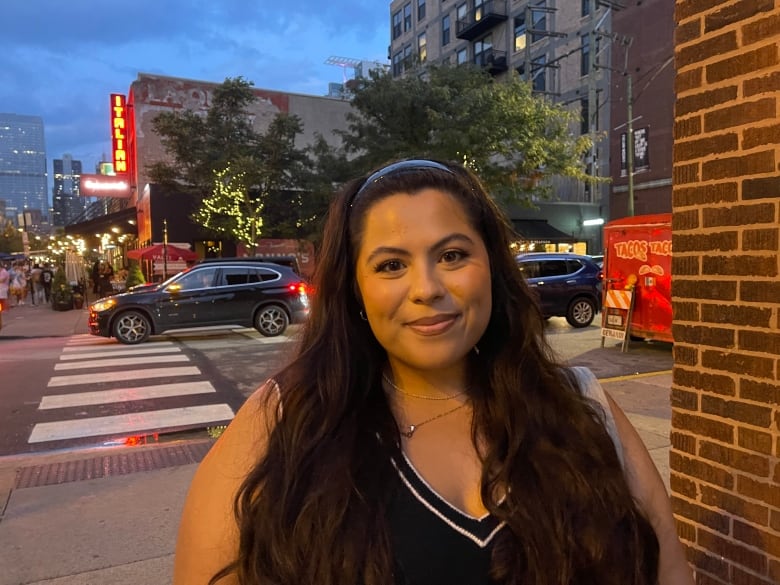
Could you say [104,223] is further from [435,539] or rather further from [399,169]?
[435,539]

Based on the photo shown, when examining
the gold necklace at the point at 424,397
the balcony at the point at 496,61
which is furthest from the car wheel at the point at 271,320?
the balcony at the point at 496,61

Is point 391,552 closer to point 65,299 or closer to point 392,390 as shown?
point 392,390

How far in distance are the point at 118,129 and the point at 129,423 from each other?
26.6 m

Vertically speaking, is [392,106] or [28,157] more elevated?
[28,157]

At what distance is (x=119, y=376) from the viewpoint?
343 inches

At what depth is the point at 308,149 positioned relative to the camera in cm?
2222

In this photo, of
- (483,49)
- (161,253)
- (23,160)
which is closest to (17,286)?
(161,253)

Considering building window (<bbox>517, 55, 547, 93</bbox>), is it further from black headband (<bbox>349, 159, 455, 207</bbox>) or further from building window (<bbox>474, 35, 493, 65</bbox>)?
black headband (<bbox>349, 159, 455, 207</bbox>)

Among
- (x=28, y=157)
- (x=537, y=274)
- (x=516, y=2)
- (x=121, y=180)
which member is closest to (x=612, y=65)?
(x=516, y=2)

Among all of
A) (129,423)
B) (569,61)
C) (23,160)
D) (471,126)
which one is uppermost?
(23,160)

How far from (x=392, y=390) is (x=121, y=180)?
3263 centimetres

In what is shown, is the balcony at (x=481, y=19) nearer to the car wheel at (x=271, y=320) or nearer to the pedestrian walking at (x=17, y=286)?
the car wheel at (x=271, y=320)

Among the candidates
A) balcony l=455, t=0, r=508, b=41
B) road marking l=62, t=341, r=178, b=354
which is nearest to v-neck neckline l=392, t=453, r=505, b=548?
road marking l=62, t=341, r=178, b=354

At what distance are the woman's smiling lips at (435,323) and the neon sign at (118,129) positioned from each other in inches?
1235
